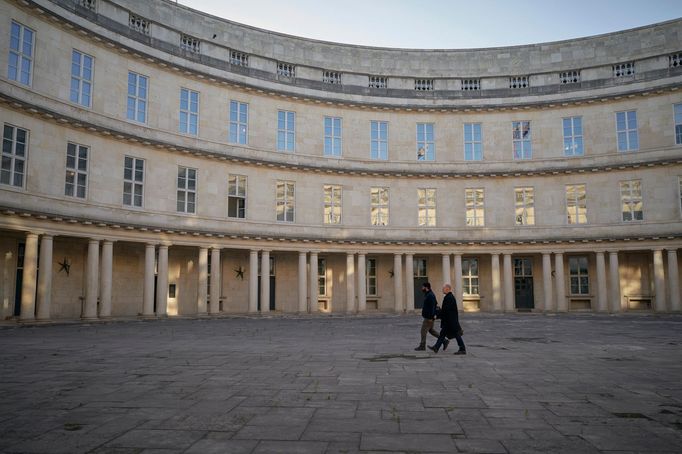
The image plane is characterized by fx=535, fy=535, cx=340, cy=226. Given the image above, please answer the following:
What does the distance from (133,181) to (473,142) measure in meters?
22.5

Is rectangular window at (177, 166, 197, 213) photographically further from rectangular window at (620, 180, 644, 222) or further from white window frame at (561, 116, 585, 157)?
rectangular window at (620, 180, 644, 222)

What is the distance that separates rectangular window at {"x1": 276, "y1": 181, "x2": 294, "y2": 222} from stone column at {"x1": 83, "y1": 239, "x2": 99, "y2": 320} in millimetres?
11449

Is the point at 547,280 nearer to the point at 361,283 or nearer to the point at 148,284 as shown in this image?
the point at 361,283

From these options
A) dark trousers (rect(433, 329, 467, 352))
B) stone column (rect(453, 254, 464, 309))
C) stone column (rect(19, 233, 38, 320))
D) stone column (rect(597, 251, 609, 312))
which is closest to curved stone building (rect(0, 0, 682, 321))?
stone column (rect(597, 251, 609, 312))

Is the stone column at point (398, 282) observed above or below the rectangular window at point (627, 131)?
below

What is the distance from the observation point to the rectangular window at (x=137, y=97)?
28.4 meters

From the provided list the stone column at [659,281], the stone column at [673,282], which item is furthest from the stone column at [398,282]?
the stone column at [673,282]

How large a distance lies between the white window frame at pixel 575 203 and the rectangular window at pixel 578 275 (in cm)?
306

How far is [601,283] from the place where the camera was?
34.3 m

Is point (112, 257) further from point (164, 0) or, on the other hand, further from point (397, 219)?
point (397, 219)

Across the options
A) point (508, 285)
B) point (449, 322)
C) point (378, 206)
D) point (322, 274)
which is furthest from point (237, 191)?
point (449, 322)

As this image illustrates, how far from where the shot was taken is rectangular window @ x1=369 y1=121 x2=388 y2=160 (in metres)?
36.9

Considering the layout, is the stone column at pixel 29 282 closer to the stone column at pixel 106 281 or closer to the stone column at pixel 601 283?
the stone column at pixel 106 281

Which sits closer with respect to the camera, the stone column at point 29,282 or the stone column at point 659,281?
the stone column at point 29,282
